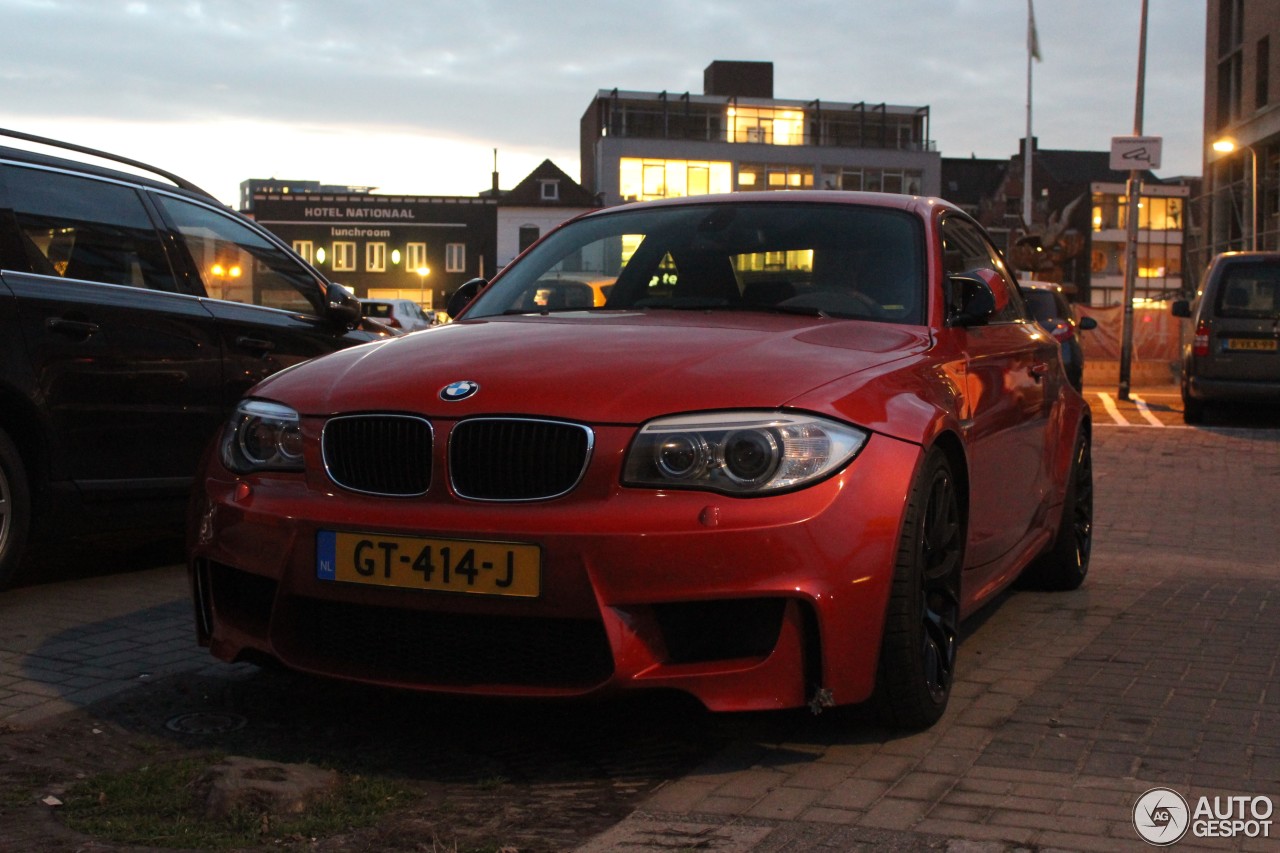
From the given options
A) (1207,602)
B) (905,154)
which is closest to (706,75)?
(905,154)

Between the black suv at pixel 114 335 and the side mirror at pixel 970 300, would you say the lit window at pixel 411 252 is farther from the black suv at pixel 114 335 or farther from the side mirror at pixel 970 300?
the side mirror at pixel 970 300

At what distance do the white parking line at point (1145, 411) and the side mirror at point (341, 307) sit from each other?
12.1 metres

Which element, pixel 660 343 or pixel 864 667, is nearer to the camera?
pixel 864 667

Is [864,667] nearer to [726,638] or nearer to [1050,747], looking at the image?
[726,638]

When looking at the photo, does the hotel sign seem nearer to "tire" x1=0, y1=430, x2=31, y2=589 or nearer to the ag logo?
"tire" x1=0, y1=430, x2=31, y2=589

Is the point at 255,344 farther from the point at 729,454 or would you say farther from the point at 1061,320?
the point at 1061,320

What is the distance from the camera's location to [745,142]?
84.1 meters

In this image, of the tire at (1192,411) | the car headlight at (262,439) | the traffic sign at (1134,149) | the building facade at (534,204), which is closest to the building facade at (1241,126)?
the traffic sign at (1134,149)

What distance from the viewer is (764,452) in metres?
3.61

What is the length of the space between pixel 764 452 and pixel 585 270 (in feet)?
6.59

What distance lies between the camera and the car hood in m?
3.72

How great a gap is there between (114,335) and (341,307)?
4.66 ft

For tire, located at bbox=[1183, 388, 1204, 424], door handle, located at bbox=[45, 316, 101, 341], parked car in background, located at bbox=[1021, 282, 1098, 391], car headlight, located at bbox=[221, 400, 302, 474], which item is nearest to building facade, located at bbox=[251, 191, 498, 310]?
tire, located at bbox=[1183, 388, 1204, 424]

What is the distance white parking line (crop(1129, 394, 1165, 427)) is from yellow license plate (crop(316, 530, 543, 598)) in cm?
1506
